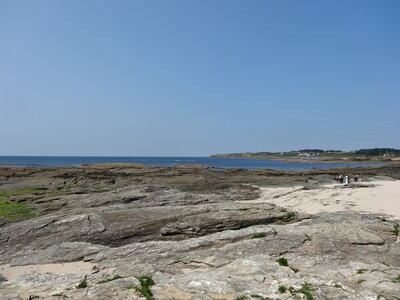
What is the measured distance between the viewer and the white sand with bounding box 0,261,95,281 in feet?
55.0

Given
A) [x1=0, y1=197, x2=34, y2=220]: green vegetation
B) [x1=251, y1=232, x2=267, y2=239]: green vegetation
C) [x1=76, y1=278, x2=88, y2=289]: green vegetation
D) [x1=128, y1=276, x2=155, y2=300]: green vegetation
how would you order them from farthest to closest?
[x1=0, y1=197, x2=34, y2=220]: green vegetation, [x1=251, y1=232, x2=267, y2=239]: green vegetation, [x1=76, y1=278, x2=88, y2=289]: green vegetation, [x1=128, y1=276, x2=155, y2=300]: green vegetation

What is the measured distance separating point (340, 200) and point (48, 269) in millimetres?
31792

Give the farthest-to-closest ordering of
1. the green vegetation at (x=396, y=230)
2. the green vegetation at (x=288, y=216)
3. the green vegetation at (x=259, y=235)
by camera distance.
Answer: the green vegetation at (x=288, y=216) < the green vegetation at (x=396, y=230) < the green vegetation at (x=259, y=235)

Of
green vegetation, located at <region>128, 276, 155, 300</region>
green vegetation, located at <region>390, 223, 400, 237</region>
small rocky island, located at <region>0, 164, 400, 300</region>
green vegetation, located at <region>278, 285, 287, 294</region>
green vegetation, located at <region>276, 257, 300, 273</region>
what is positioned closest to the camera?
green vegetation, located at <region>128, 276, 155, 300</region>

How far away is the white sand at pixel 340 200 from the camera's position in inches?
1169

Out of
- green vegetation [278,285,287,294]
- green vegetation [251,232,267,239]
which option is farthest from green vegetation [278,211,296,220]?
green vegetation [278,285,287,294]

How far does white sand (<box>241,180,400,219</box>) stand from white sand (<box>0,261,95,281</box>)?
2233cm

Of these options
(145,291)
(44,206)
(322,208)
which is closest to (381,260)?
(145,291)

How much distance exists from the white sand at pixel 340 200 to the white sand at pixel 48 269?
22.3 m

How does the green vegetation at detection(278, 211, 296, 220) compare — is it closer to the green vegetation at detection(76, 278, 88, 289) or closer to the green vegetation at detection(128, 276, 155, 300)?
the green vegetation at detection(128, 276, 155, 300)

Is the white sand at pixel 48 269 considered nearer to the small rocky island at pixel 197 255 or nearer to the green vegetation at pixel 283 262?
the small rocky island at pixel 197 255

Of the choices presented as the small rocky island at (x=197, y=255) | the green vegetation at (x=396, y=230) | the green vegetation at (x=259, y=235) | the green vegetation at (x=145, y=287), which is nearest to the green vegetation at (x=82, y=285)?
the small rocky island at (x=197, y=255)

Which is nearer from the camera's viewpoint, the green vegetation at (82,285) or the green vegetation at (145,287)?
the green vegetation at (145,287)

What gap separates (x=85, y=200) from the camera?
112 ft
